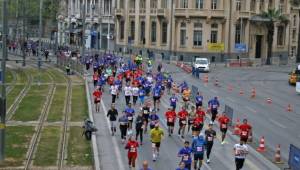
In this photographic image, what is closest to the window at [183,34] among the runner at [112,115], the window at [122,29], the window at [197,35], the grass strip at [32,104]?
the window at [197,35]

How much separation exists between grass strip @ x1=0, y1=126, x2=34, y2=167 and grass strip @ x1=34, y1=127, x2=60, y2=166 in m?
0.54

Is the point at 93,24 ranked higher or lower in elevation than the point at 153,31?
higher

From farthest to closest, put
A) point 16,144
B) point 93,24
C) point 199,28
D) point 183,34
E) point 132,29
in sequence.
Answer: point 93,24, point 132,29, point 183,34, point 199,28, point 16,144

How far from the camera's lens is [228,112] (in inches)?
1202

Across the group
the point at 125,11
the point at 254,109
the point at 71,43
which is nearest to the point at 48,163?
the point at 254,109

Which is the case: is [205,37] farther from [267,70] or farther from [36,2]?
[36,2]

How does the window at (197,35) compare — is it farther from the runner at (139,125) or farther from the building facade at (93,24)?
the runner at (139,125)

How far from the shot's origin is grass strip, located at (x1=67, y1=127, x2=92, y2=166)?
2202 centimetres

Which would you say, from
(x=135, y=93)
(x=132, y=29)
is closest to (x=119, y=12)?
(x=132, y=29)

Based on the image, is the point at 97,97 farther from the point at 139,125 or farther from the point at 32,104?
the point at 139,125

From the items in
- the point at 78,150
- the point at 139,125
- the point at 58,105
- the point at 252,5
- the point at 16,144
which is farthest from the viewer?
the point at 252,5

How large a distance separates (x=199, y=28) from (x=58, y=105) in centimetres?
4271

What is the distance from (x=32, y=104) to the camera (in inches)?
1427

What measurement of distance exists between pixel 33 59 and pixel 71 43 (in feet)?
119
